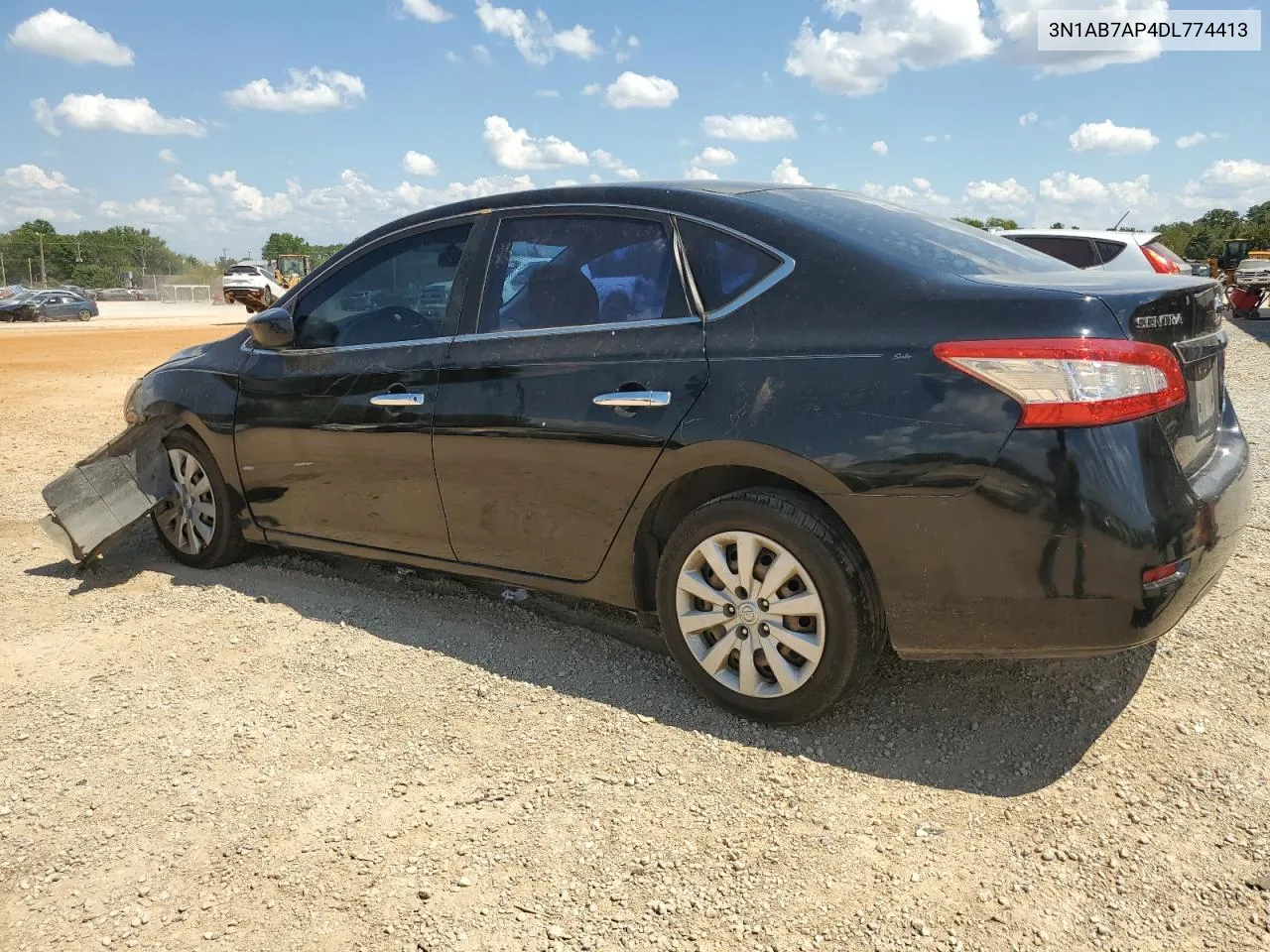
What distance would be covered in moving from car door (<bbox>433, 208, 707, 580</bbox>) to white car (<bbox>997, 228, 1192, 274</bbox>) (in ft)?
28.1

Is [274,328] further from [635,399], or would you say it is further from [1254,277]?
[1254,277]

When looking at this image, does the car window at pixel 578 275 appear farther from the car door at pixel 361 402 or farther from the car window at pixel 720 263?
the car door at pixel 361 402

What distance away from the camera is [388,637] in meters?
4.11

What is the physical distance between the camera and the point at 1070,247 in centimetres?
1125

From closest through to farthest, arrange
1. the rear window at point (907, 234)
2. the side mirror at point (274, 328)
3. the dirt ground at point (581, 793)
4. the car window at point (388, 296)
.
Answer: the dirt ground at point (581, 793) < the rear window at point (907, 234) < the car window at point (388, 296) < the side mirror at point (274, 328)

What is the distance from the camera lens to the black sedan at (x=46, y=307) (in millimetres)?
39406

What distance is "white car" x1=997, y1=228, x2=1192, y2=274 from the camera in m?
11.0

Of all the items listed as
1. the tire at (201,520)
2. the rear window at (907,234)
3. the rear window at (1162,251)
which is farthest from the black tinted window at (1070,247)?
the tire at (201,520)

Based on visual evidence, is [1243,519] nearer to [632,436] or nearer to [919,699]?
[919,699]

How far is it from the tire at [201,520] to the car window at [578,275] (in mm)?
1899

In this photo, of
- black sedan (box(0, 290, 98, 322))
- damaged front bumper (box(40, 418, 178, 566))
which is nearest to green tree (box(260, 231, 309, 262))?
black sedan (box(0, 290, 98, 322))

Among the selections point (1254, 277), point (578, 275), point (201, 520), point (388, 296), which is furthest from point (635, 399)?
point (1254, 277)

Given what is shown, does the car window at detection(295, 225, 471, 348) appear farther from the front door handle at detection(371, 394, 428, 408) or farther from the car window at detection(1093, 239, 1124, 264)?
the car window at detection(1093, 239, 1124, 264)

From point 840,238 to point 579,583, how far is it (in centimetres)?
153
